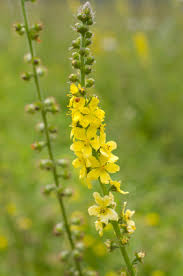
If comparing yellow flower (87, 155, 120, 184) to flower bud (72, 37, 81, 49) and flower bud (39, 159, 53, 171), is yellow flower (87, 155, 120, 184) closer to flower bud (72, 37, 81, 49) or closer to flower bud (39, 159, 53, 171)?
flower bud (72, 37, 81, 49)

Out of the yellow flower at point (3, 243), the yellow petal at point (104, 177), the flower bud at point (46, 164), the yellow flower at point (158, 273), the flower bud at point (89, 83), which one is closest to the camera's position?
the yellow petal at point (104, 177)

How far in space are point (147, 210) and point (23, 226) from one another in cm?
187

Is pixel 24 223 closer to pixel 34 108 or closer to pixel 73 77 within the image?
pixel 34 108

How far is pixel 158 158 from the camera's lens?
590 centimetres

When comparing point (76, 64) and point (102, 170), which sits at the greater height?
point (76, 64)

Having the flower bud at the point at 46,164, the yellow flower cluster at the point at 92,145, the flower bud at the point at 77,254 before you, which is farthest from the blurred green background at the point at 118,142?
the yellow flower cluster at the point at 92,145

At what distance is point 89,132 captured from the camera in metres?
1.75

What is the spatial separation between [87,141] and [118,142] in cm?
429

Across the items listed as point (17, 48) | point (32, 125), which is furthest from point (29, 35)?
point (17, 48)

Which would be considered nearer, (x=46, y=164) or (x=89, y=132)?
(x=89, y=132)

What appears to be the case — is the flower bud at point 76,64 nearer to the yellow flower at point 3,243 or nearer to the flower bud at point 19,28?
the flower bud at point 19,28

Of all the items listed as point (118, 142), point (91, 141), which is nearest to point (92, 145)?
point (91, 141)

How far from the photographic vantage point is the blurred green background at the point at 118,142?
168 inches

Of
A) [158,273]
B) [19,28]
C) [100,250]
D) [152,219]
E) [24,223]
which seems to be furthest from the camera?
[24,223]
